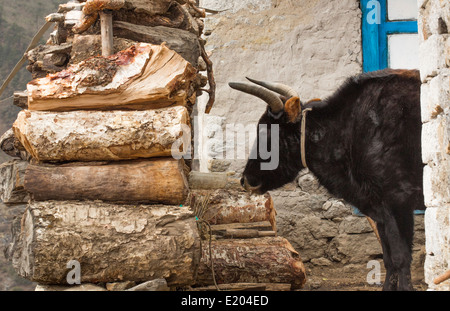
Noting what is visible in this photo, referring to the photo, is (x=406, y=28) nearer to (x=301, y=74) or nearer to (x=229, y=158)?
(x=301, y=74)

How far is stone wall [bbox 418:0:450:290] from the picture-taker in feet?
9.60

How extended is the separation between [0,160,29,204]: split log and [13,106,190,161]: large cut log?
485mm

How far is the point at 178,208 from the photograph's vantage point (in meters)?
3.55

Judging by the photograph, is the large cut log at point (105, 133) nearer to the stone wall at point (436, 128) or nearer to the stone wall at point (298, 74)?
the stone wall at point (436, 128)

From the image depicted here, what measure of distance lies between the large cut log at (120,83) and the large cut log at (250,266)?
119cm

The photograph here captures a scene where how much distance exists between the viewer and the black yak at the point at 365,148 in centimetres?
443

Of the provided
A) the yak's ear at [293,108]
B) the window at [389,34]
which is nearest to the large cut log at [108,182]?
the yak's ear at [293,108]

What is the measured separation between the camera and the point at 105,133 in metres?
3.44

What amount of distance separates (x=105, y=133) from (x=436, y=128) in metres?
1.89

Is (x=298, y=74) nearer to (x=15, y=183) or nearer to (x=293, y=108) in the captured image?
(x=293, y=108)

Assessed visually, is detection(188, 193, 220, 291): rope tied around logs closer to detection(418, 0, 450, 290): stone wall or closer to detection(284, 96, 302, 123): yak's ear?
detection(284, 96, 302, 123): yak's ear

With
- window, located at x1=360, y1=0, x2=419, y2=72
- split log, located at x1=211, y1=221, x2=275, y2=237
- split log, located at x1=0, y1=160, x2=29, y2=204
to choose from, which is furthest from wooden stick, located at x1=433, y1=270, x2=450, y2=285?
window, located at x1=360, y1=0, x2=419, y2=72

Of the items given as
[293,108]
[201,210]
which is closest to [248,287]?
[201,210]
